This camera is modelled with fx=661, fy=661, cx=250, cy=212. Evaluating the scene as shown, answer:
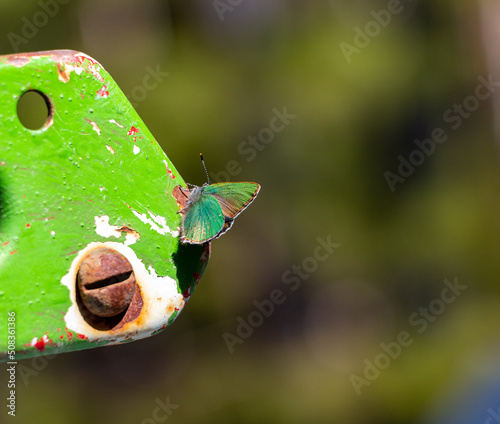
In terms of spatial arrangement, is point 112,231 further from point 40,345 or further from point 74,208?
point 40,345

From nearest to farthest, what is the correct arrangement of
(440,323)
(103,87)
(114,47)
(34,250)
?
(34,250)
(103,87)
(114,47)
(440,323)

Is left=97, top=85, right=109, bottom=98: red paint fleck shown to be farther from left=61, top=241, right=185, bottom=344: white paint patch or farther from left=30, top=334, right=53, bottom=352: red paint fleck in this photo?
left=30, top=334, right=53, bottom=352: red paint fleck

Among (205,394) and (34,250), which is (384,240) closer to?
(205,394)

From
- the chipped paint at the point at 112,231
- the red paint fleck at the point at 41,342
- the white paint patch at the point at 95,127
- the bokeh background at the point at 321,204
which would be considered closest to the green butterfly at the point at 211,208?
the chipped paint at the point at 112,231

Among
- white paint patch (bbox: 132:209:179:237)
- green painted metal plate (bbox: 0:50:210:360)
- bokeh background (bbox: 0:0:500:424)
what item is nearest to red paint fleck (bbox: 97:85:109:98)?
green painted metal plate (bbox: 0:50:210:360)

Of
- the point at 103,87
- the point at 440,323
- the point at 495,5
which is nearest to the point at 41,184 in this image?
the point at 103,87
